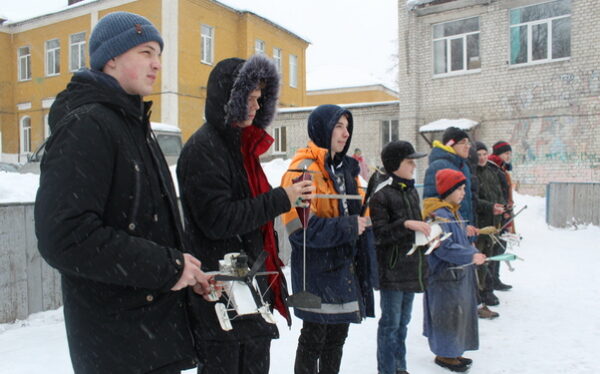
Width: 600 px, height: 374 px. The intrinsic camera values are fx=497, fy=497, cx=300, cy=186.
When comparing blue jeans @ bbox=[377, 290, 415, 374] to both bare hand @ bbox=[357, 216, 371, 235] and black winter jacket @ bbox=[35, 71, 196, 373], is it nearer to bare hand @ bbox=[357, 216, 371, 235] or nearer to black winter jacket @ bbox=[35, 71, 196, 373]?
bare hand @ bbox=[357, 216, 371, 235]

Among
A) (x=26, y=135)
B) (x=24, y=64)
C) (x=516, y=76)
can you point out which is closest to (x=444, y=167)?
(x=516, y=76)

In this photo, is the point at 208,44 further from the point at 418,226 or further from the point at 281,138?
the point at 418,226

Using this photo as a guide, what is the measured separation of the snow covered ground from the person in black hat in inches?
15.0

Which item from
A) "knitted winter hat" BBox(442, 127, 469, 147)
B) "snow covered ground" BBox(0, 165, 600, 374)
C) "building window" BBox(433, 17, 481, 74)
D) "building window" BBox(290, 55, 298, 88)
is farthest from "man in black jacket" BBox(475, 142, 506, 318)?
"building window" BBox(290, 55, 298, 88)

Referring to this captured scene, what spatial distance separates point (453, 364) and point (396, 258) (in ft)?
3.19

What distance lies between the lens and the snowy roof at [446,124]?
14422 mm

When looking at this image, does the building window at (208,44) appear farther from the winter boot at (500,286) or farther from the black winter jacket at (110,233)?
the black winter jacket at (110,233)

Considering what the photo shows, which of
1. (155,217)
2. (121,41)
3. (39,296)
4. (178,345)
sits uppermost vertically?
(121,41)

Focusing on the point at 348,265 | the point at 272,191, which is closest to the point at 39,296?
the point at 348,265

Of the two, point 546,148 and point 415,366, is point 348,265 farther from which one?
point 546,148

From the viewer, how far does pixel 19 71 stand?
944 inches

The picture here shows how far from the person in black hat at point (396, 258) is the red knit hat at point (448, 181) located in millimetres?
427

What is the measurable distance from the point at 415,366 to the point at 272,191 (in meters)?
2.39

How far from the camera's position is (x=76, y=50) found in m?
21.8
